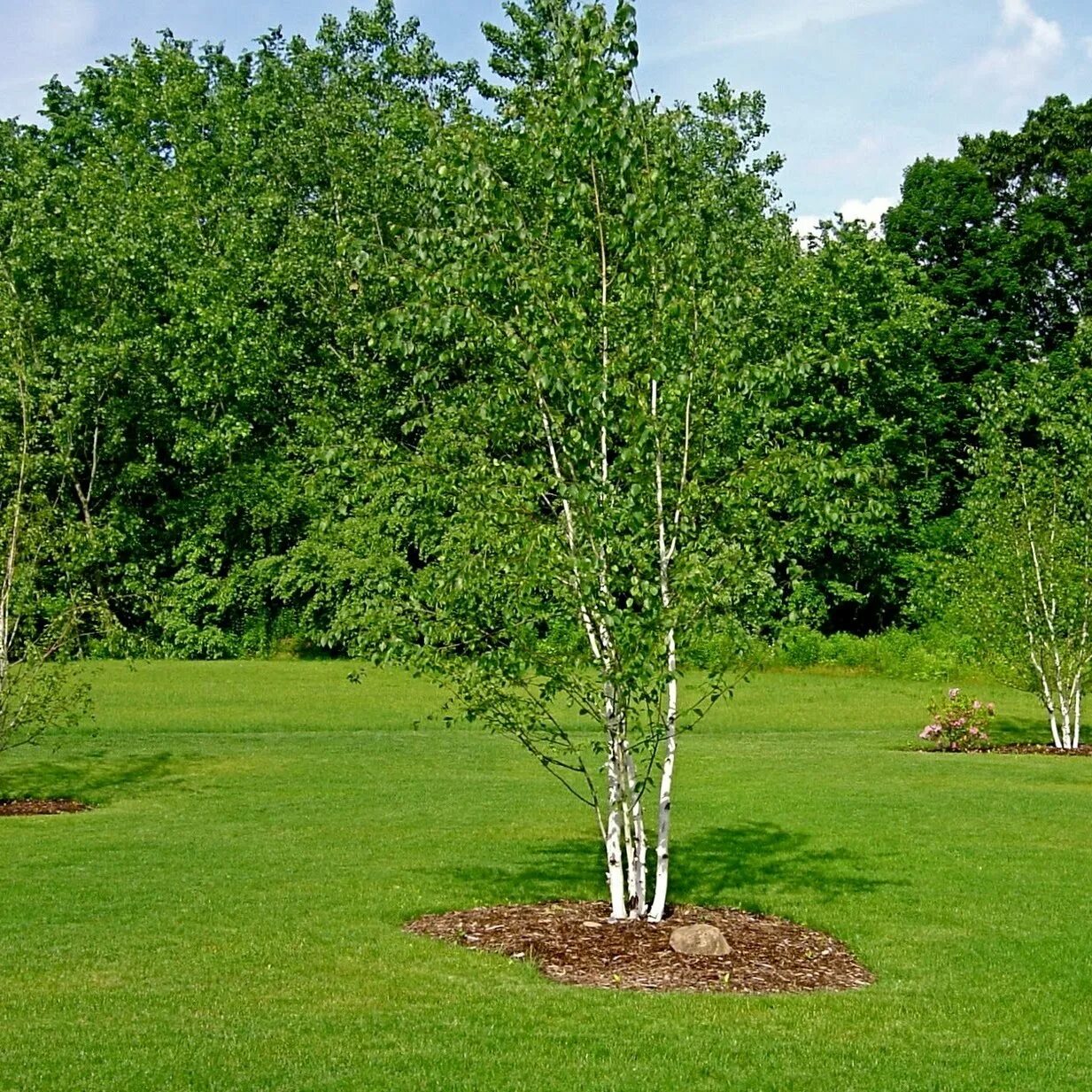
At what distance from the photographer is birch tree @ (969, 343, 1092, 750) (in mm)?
24797

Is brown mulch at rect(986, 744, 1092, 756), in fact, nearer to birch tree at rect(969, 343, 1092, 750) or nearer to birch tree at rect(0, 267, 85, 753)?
birch tree at rect(969, 343, 1092, 750)

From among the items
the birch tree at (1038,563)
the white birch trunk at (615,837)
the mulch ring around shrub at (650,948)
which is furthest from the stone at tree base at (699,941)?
the birch tree at (1038,563)

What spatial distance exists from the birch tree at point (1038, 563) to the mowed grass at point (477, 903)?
2177mm

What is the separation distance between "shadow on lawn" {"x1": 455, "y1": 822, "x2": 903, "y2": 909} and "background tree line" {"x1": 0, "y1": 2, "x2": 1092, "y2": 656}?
19225 mm

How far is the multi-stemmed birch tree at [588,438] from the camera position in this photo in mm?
9836

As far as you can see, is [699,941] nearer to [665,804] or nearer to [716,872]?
[665,804]

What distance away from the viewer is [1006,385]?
157 feet

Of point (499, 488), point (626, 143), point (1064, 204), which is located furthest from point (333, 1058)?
point (1064, 204)

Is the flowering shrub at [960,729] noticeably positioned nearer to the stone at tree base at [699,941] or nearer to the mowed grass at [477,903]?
the mowed grass at [477,903]

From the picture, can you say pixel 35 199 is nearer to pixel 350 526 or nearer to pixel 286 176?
pixel 286 176

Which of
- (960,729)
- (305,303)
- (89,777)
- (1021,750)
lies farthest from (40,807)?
(305,303)

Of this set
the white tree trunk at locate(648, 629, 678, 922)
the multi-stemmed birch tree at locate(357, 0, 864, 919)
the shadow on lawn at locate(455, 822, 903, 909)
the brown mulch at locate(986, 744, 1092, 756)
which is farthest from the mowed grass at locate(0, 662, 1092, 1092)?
the multi-stemmed birch tree at locate(357, 0, 864, 919)

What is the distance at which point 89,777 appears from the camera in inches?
798

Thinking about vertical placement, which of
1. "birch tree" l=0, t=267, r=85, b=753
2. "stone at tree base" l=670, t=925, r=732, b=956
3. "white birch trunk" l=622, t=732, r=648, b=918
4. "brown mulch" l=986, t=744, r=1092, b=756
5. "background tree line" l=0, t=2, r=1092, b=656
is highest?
"background tree line" l=0, t=2, r=1092, b=656
